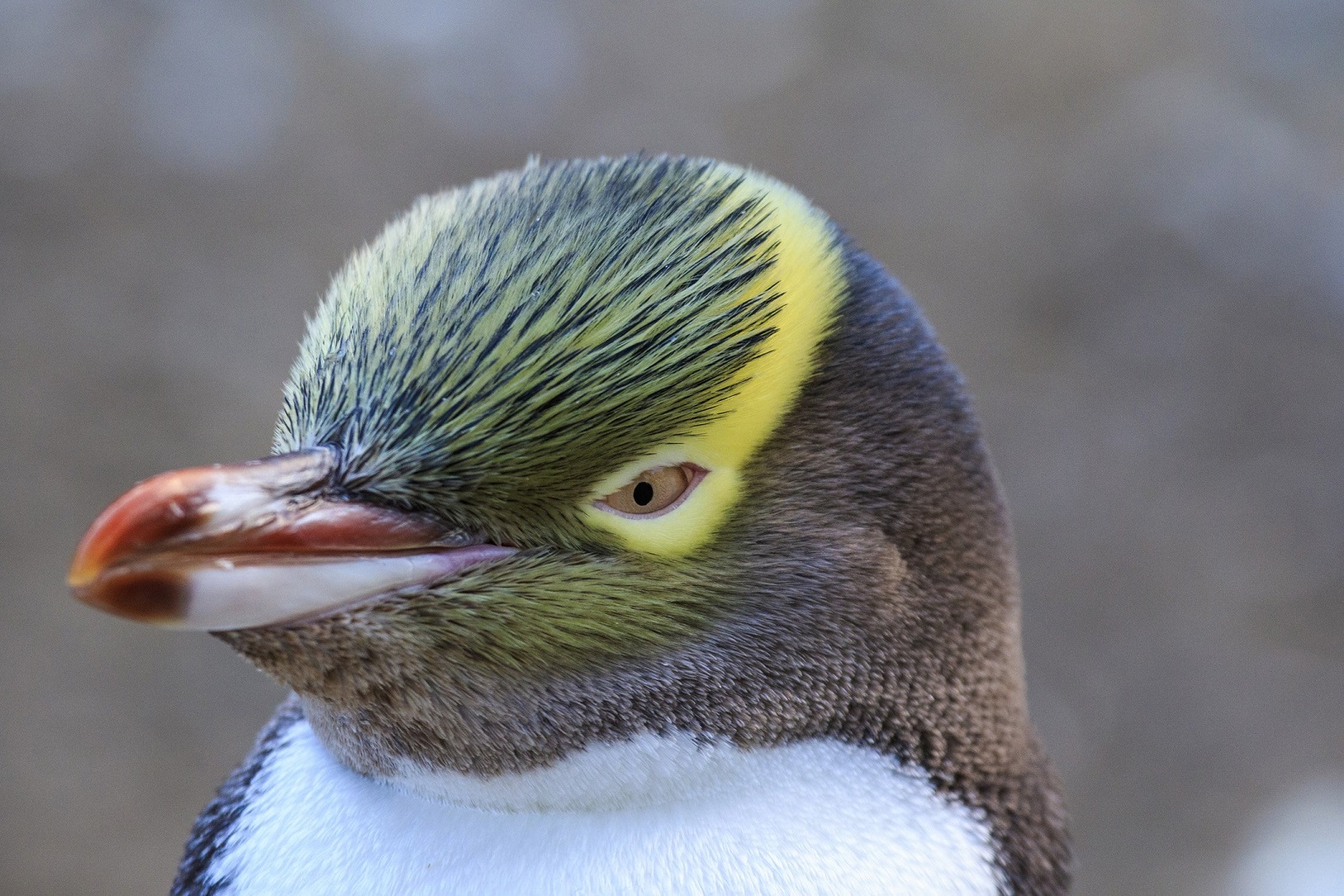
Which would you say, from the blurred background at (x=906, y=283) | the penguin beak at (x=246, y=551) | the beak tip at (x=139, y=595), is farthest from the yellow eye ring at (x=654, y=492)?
the blurred background at (x=906, y=283)

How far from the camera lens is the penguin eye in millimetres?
1132

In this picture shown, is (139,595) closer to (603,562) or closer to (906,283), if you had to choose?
(603,562)

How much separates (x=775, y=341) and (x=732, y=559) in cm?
21

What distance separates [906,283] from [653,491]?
3.99 m

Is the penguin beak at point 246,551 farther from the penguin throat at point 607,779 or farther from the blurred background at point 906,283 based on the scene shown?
the blurred background at point 906,283

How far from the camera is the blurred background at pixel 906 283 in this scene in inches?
146

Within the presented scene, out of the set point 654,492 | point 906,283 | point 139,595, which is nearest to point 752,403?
point 654,492

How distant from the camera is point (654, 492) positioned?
1143 mm

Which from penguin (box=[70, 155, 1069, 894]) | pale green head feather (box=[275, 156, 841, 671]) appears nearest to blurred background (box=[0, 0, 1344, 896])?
penguin (box=[70, 155, 1069, 894])

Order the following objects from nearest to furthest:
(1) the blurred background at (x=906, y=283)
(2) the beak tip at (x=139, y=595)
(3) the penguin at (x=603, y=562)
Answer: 1. (2) the beak tip at (x=139, y=595)
2. (3) the penguin at (x=603, y=562)
3. (1) the blurred background at (x=906, y=283)

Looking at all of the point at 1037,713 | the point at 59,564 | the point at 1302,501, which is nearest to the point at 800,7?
the point at 1302,501

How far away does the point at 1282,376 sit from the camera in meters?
4.81

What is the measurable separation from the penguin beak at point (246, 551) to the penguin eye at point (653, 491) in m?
0.16

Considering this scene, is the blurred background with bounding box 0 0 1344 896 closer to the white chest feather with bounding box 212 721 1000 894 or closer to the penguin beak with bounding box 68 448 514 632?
the white chest feather with bounding box 212 721 1000 894
